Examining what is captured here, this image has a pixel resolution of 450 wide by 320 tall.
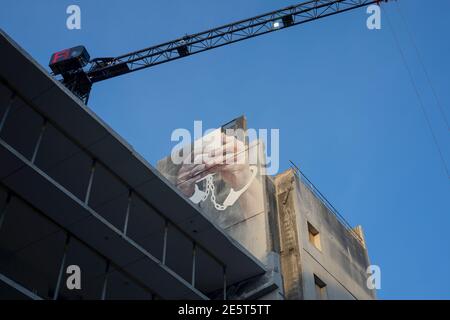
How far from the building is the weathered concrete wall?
0.40 ft

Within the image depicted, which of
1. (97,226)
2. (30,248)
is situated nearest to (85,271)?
(30,248)

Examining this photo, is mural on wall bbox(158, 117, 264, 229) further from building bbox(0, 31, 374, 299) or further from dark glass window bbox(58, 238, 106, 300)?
dark glass window bbox(58, 238, 106, 300)

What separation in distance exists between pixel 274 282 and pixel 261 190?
612cm

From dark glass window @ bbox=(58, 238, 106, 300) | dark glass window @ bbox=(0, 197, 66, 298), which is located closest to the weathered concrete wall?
dark glass window @ bbox=(58, 238, 106, 300)

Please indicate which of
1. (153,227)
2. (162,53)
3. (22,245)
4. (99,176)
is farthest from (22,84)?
(162,53)

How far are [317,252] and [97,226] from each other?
13713 mm

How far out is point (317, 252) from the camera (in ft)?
111

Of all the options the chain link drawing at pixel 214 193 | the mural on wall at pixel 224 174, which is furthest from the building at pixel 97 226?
the chain link drawing at pixel 214 193

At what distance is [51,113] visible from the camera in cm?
2459

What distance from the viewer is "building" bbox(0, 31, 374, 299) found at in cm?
2350

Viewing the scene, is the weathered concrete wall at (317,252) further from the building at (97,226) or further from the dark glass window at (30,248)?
the dark glass window at (30,248)

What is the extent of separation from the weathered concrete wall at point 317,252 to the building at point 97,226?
12cm

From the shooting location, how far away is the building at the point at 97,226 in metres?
23.5

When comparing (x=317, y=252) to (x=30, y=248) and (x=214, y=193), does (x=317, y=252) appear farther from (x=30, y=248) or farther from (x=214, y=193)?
(x=30, y=248)
